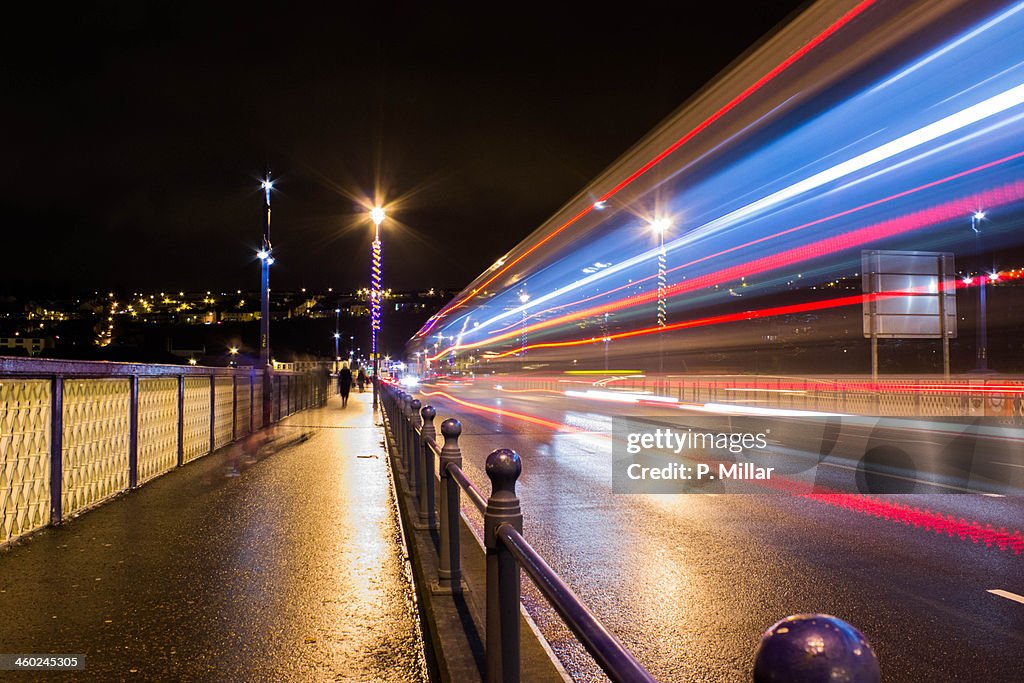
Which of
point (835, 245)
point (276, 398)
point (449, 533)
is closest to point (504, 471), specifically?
point (449, 533)

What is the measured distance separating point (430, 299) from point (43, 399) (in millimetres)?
134425

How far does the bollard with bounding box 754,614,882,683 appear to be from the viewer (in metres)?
1.15

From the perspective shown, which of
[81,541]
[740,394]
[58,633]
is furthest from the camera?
[740,394]

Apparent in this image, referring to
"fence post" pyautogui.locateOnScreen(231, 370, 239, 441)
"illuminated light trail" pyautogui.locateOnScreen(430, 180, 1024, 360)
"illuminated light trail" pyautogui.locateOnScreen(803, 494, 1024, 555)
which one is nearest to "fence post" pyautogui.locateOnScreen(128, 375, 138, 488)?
"fence post" pyautogui.locateOnScreen(231, 370, 239, 441)

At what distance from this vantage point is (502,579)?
3.13 metres

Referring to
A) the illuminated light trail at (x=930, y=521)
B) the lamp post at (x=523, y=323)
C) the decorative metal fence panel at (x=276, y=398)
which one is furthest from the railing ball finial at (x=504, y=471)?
the lamp post at (x=523, y=323)

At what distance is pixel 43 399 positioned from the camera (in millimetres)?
7145

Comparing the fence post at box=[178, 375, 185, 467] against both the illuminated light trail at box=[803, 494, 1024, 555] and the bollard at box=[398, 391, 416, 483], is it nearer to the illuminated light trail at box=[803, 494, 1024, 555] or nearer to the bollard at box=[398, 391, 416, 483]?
the bollard at box=[398, 391, 416, 483]

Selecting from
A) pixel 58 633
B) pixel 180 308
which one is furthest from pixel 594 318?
pixel 180 308

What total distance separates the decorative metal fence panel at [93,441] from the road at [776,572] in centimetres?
459

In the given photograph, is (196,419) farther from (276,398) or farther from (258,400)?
(276,398)

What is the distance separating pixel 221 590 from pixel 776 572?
4306 mm

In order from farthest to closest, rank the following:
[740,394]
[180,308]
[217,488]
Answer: [180,308], [740,394], [217,488]

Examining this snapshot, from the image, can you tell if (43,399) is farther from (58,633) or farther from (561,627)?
(561,627)
